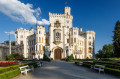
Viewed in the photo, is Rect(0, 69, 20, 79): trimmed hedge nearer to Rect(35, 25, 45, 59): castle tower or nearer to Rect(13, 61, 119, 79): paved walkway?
Rect(13, 61, 119, 79): paved walkway

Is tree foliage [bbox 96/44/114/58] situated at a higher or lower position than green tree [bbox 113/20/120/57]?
lower

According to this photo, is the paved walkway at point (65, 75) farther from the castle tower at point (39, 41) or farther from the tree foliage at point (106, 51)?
the tree foliage at point (106, 51)

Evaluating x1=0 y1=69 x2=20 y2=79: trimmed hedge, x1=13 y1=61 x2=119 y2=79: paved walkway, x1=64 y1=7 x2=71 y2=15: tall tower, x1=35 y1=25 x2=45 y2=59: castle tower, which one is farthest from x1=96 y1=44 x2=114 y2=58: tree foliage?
x1=0 y1=69 x2=20 y2=79: trimmed hedge

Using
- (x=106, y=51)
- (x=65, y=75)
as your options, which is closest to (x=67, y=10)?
(x=106, y=51)

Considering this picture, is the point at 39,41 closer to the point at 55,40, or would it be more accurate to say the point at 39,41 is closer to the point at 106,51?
the point at 55,40

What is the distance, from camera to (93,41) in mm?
51531

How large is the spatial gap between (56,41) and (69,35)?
25.9ft

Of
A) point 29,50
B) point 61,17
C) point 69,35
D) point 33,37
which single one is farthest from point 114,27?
point 29,50

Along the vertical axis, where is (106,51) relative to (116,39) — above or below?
below

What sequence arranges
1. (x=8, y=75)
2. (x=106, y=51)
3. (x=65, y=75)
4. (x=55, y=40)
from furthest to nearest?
(x=106, y=51) < (x=55, y=40) < (x=65, y=75) < (x=8, y=75)

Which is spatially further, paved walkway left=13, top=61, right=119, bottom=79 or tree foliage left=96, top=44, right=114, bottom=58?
tree foliage left=96, top=44, right=114, bottom=58

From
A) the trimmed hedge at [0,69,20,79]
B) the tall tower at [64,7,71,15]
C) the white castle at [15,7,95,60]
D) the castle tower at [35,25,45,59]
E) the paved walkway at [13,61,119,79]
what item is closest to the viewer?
the trimmed hedge at [0,69,20,79]

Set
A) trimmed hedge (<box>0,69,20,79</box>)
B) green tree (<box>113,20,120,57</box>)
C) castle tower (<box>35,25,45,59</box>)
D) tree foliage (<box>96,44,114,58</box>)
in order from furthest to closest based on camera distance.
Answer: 1. tree foliage (<box>96,44,114,58</box>)
2. castle tower (<box>35,25,45,59</box>)
3. green tree (<box>113,20,120,57</box>)
4. trimmed hedge (<box>0,69,20,79</box>)

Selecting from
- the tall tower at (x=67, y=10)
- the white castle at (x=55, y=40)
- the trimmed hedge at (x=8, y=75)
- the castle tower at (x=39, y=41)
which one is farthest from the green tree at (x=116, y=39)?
the trimmed hedge at (x=8, y=75)
